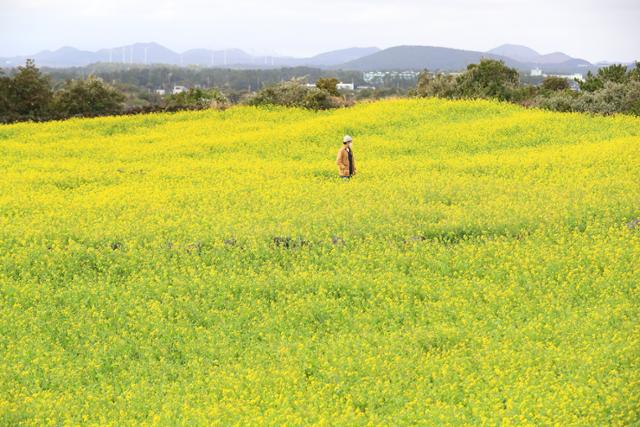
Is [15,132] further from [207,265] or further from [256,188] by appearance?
[207,265]

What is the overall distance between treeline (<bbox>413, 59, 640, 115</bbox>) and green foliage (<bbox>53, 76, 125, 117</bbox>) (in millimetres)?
19411

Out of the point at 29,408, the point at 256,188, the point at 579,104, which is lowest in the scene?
the point at 29,408

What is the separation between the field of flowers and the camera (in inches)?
385

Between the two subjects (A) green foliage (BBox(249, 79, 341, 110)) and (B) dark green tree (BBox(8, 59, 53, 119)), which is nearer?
(B) dark green tree (BBox(8, 59, 53, 119))

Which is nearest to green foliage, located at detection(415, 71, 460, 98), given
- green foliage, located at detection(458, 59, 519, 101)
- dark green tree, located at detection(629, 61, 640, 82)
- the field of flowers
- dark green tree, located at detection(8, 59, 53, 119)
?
green foliage, located at detection(458, 59, 519, 101)

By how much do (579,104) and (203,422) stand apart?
31.4 metres

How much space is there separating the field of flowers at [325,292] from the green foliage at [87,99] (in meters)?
13.6

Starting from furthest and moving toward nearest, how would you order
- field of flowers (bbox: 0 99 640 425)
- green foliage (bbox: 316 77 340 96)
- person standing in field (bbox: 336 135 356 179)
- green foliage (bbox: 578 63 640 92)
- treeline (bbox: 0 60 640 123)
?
1. green foliage (bbox: 316 77 340 96)
2. green foliage (bbox: 578 63 640 92)
3. treeline (bbox: 0 60 640 123)
4. person standing in field (bbox: 336 135 356 179)
5. field of flowers (bbox: 0 99 640 425)

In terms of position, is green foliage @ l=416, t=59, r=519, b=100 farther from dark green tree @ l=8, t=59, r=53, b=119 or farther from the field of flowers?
dark green tree @ l=8, t=59, r=53, b=119

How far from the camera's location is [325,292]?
528 inches

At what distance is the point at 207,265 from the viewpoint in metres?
15.1

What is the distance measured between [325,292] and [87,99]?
28723 mm

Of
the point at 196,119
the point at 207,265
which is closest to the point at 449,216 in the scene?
the point at 207,265

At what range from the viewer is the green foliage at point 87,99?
124 feet
